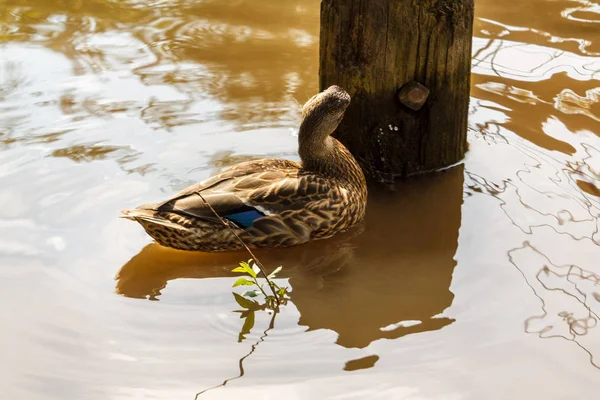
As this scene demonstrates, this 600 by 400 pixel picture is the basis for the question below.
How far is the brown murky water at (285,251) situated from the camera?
3.62 m

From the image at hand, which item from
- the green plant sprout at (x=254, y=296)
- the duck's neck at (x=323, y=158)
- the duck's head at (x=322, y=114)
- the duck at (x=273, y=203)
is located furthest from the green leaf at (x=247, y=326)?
the duck's head at (x=322, y=114)

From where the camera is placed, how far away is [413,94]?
531cm

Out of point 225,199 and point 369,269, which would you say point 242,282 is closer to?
point 225,199

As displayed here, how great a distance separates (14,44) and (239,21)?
2.41 meters

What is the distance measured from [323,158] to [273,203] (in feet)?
1.85

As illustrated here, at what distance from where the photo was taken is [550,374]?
3586 millimetres

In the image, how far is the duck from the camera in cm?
459

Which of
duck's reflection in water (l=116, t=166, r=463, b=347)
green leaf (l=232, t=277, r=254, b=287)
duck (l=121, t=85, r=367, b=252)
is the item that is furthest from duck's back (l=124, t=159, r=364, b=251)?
green leaf (l=232, t=277, r=254, b=287)

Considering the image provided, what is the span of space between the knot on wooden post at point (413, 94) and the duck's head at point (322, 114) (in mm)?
486

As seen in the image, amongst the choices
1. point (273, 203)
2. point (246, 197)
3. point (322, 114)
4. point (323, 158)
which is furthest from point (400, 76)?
point (246, 197)

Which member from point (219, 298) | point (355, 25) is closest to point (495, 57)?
point (355, 25)

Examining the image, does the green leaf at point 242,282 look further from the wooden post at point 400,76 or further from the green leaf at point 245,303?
the wooden post at point 400,76

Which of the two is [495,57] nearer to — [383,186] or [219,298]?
[383,186]

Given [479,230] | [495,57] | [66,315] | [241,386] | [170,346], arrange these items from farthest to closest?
1. [495,57]
2. [479,230]
3. [66,315]
4. [170,346]
5. [241,386]
